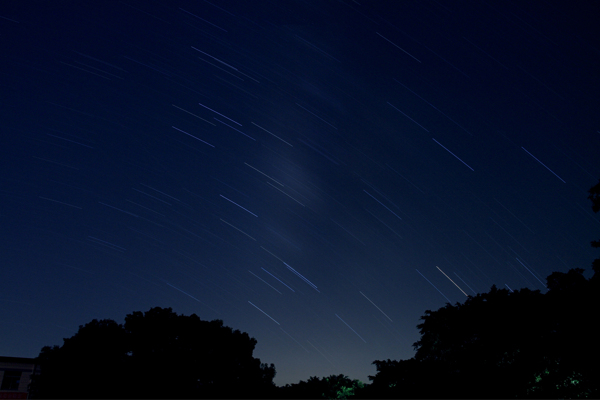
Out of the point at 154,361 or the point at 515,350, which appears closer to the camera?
the point at 515,350

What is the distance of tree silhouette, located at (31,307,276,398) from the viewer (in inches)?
765

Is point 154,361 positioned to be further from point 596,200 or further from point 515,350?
point 596,200

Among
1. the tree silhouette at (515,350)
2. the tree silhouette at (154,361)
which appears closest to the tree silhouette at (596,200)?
the tree silhouette at (515,350)

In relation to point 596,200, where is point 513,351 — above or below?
below

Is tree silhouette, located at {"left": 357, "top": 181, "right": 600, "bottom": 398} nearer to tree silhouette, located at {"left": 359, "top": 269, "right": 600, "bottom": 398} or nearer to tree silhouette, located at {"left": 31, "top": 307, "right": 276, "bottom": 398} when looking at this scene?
tree silhouette, located at {"left": 359, "top": 269, "right": 600, "bottom": 398}

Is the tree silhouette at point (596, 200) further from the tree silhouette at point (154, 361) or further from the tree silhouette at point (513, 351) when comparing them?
the tree silhouette at point (154, 361)

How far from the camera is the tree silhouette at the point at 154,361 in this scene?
19.4m

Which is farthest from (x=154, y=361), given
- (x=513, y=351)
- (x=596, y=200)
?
(x=596, y=200)

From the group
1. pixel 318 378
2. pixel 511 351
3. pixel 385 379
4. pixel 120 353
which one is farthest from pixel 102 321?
pixel 511 351

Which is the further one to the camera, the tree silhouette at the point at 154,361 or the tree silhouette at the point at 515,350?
the tree silhouette at the point at 154,361

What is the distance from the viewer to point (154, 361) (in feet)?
67.9

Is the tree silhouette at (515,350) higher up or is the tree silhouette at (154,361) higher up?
the tree silhouette at (154,361)

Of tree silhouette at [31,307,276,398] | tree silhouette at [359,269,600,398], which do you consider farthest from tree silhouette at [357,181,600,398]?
tree silhouette at [31,307,276,398]

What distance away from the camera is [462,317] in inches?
664
